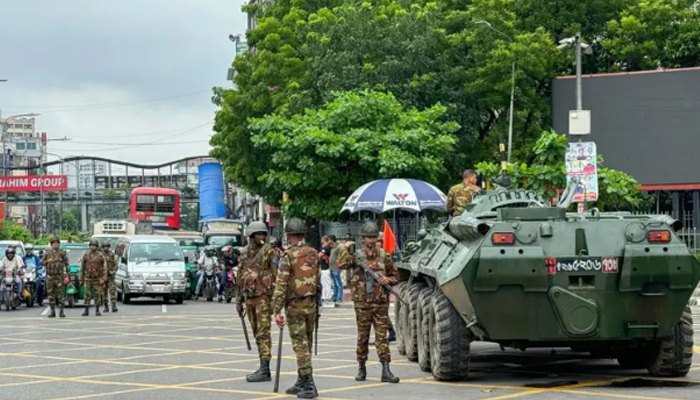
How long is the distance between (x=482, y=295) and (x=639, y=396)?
181 centimetres

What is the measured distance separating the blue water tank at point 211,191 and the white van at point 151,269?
37850 millimetres

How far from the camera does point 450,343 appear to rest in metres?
12.7

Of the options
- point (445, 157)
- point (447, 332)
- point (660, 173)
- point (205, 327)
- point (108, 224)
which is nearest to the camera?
point (447, 332)

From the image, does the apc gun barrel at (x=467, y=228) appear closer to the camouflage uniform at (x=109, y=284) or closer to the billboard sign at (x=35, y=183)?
the camouflage uniform at (x=109, y=284)

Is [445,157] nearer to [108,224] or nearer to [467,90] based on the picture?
[467,90]

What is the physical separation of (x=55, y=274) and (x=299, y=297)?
1610 centimetres

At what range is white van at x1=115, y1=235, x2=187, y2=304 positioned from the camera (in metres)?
32.5

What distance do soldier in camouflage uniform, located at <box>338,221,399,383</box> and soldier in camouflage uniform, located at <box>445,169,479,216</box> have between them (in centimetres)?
270

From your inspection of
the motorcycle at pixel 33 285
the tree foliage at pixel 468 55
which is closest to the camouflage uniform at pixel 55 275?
the motorcycle at pixel 33 285

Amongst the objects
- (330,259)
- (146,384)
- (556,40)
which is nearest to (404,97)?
(556,40)

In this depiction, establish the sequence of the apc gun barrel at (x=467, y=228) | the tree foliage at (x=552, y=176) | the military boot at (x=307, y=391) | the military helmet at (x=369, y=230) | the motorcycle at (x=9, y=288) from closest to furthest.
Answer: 1. the military boot at (x=307, y=391)
2. the apc gun barrel at (x=467, y=228)
3. the military helmet at (x=369, y=230)
4. the tree foliage at (x=552, y=176)
5. the motorcycle at (x=9, y=288)

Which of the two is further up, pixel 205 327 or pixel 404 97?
pixel 404 97

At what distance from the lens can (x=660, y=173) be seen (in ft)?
134

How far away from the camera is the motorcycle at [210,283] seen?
35.1m
